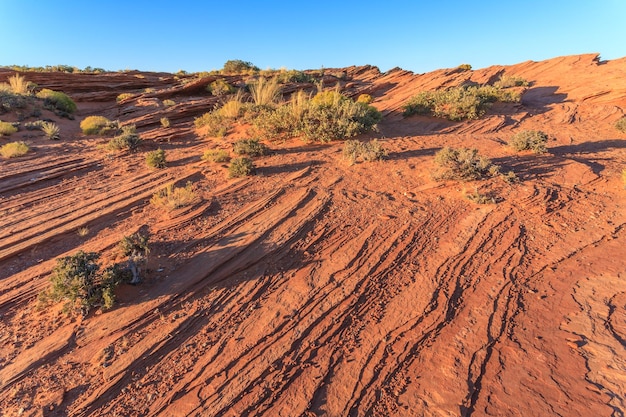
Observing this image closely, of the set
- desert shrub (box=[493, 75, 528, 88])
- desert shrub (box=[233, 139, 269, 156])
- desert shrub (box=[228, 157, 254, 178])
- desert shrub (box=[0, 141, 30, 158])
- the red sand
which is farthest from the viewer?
desert shrub (box=[493, 75, 528, 88])

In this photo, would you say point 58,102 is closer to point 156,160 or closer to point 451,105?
point 156,160

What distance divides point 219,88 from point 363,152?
40.6ft

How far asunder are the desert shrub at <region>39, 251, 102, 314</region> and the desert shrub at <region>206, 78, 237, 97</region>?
47.0ft

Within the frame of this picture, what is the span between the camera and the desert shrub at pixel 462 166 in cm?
636

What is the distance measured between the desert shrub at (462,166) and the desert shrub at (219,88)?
1306cm

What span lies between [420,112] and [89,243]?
418 inches

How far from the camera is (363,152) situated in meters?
7.52

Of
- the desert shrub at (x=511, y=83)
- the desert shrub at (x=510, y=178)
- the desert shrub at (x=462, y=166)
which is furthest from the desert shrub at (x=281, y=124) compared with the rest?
the desert shrub at (x=511, y=83)

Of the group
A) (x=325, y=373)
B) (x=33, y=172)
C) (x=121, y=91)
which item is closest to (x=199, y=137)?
(x=33, y=172)

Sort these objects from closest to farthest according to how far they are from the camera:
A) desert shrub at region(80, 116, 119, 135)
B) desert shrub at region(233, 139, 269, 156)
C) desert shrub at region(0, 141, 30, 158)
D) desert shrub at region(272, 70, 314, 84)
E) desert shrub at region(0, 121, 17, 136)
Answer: desert shrub at region(233, 139, 269, 156), desert shrub at region(0, 141, 30, 158), desert shrub at region(0, 121, 17, 136), desert shrub at region(80, 116, 119, 135), desert shrub at region(272, 70, 314, 84)

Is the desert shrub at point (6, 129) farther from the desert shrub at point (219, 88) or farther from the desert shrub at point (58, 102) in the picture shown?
the desert shrub at point (219, 88)

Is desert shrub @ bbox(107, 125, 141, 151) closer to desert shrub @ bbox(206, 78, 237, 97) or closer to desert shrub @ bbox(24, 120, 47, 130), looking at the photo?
desert shrub @ bbox(24, 120, 47, 130)

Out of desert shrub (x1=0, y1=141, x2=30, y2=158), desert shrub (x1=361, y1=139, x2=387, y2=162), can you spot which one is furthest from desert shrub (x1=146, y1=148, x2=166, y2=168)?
desert shrub (x1=361, y1=139, x2=387, y2=162)

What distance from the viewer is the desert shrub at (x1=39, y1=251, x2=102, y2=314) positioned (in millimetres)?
3609
